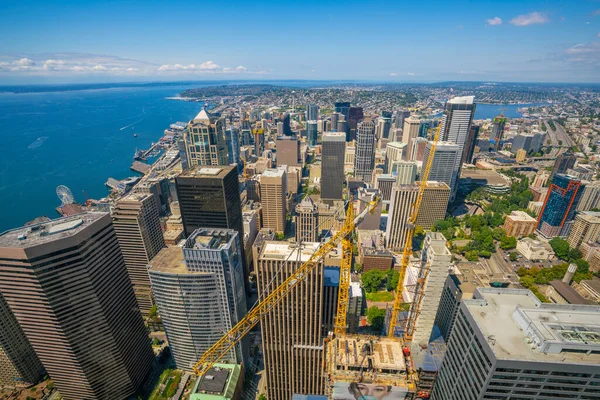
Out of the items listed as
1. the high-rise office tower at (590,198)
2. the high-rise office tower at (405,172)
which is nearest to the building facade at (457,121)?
the high-rise office tower at (405,172)

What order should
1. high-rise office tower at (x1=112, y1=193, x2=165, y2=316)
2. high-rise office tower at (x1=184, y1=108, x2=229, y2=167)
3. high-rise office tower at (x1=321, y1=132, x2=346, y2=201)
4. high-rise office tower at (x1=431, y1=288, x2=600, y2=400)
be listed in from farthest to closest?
high-rise office tower at (x1=321, y1=132, x2=346, y2=201)
high-rise office tower at (x1=184, y1=108, x2=229, y2=167)
high-rise office tower at (x1=112, y1=193, x2=165, y2=316)
high-rise office tower at (x1=431, y1=288, x2=600, y2=400)

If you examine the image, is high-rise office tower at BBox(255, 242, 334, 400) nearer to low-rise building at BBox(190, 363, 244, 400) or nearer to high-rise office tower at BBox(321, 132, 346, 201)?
low-rise building at BBox(190, 363, 244, 400)

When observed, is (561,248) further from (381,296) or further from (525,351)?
(525,351)

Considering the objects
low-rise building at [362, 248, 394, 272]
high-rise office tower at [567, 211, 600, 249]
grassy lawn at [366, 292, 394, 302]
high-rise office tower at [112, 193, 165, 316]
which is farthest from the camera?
high-rise office tower at [567, 211, 600, 249]

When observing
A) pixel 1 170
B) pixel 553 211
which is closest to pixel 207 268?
pixel 553 211

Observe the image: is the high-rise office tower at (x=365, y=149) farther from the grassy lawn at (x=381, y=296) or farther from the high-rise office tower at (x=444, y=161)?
the grassy lawn at (x=381, y=296)

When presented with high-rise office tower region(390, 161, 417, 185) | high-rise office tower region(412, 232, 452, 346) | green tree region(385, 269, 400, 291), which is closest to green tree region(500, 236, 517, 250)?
high-rise office tower region(390, 161, 417, 185)

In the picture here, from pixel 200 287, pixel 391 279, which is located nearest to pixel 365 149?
pixel 391 279
